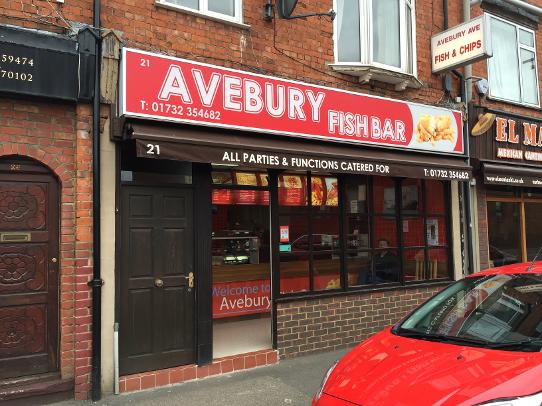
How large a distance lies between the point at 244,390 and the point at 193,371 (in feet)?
2.30

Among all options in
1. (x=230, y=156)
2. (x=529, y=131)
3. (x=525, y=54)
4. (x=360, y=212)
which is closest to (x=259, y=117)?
(x=230, y=156)

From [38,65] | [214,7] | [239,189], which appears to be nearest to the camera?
[38,65]

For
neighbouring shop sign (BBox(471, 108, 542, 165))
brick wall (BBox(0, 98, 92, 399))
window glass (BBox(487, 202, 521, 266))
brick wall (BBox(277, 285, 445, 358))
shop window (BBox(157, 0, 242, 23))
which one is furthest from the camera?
window glass (BBox(487, 202, 521, 266))

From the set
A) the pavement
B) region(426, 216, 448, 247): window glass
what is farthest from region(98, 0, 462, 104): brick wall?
the pavement

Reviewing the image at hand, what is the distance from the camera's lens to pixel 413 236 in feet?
26.5

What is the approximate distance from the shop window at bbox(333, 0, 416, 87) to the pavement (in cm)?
433

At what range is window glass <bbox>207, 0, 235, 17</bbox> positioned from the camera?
6.14m

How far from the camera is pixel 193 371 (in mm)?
5562

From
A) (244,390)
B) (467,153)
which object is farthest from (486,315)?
(467,153)

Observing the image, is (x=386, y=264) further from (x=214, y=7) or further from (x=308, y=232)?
(x=214, y=7)

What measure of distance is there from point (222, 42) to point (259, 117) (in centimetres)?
107

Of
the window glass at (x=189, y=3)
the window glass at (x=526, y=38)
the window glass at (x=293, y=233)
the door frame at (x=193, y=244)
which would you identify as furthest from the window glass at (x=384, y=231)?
the window glass at (x=526, y=38)

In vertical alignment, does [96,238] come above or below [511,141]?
below

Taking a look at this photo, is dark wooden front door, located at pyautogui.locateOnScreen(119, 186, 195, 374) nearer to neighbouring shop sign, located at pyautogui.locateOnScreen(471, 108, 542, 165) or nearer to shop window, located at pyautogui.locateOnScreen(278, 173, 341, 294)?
shop window, located at pyautogui.locateOnScreen(278, 173, 341, 294)
